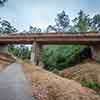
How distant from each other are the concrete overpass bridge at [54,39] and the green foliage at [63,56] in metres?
1.19

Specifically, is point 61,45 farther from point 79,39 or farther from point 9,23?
point 9,23

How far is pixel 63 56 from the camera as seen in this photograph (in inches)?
1357

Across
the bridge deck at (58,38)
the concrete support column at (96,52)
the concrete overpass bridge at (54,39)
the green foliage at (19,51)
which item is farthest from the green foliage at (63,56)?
the green foliage at (19,51)

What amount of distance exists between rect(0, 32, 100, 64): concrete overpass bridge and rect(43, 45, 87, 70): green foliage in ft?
3.91

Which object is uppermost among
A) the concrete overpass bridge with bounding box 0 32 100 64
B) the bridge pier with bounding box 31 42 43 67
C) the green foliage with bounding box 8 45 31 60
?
the concrete overpass bridge with bounding box 0 32 100 64

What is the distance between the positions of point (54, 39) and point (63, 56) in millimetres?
3403

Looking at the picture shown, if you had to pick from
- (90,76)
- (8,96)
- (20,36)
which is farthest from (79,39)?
(8,96)

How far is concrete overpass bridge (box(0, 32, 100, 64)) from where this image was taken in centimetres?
3393

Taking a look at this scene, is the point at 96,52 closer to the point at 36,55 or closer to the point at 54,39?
the point at 54,39

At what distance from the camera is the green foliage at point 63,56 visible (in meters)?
33.6

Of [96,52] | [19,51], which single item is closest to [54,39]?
[96,52]

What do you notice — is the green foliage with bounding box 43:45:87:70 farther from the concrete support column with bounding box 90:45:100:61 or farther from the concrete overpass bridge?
the concrete support column with bounding box 90:45:100:61

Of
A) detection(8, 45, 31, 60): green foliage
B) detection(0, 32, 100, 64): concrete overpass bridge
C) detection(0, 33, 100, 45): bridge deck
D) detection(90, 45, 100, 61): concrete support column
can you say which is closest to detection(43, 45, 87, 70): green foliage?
detection(0, 32, 100, 64): concrete overpass bridge

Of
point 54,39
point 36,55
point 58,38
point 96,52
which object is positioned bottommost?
point 36,55
